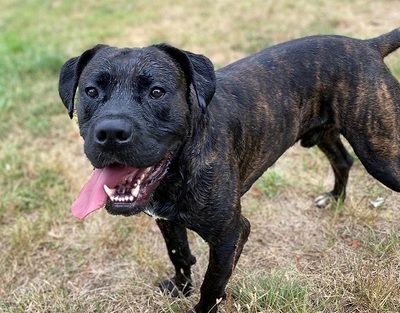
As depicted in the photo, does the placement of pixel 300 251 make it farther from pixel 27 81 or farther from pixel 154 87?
pixel 27 81

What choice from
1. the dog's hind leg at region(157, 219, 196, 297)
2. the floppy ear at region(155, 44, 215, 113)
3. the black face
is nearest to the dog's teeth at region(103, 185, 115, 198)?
the black face

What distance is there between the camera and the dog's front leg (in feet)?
9.31

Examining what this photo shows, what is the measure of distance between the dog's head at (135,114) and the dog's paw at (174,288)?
3.80 ft

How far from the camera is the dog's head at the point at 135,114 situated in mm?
2357

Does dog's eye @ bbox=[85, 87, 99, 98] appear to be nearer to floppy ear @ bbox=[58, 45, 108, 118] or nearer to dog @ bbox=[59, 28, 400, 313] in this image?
dog @ bbox=[59, 28, 400, 313]

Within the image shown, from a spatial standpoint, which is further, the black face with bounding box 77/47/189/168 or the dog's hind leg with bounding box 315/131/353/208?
the dog's hind leg with bounding box 315/131/353/208

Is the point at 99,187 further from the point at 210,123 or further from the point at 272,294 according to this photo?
the point at 272,294

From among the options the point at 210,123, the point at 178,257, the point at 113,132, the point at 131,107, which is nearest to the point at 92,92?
the point at 131,107

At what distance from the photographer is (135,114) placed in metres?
2.39

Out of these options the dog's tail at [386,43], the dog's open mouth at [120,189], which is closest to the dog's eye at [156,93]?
the dog's open mouth at [120,189]

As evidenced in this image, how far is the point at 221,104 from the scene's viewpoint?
9.73 feet

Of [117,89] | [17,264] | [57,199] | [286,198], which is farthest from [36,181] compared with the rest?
[117,89]

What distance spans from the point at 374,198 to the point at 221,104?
1.88m

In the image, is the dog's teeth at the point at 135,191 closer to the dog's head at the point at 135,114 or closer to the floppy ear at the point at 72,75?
the dog's head at the point at 135,114
